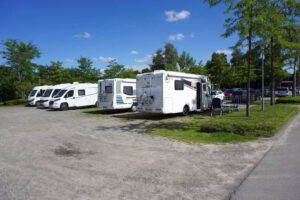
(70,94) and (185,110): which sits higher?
(70,94)

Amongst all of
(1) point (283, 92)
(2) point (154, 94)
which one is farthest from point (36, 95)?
(1) point (283, 92)

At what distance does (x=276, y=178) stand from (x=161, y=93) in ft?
34.2

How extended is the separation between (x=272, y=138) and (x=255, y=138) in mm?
570

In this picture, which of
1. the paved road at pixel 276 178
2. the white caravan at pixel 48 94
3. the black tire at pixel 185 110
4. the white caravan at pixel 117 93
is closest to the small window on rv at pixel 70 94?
the white caravan at pixel 48 94

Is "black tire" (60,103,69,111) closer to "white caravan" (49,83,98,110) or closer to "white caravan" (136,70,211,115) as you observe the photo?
"white caravan" (49,83,98,110)

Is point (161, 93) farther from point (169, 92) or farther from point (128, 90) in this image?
point (128, 90)

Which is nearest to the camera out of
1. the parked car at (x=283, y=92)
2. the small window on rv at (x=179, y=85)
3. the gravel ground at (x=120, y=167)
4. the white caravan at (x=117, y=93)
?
the gravel ground at (x=120, y=167)

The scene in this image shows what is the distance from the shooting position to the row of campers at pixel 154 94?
15.8 meters

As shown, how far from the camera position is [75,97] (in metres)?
24.5

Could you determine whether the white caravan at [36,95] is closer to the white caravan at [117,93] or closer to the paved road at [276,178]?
the white caravan at [117,93]

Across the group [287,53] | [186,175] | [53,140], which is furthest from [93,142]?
[287,53]

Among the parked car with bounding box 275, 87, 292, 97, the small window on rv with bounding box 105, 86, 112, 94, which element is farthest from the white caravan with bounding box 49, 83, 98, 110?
the parked car with bounding box 275, 87, 292, 97

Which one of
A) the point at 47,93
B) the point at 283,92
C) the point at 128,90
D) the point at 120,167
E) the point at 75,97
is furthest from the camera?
the point at 283,92

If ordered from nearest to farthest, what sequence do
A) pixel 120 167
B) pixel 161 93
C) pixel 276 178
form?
1. pixel 276 178
2. pixel 120 167
3. pixel 161 93
